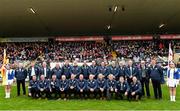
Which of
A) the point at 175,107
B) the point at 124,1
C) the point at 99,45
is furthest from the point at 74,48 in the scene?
the point at 175,107

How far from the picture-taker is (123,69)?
1777 cm

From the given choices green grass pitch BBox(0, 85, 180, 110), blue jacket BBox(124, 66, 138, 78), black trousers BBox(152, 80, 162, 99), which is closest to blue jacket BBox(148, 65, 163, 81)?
black trousers BBox(152, 80, 162, 99)

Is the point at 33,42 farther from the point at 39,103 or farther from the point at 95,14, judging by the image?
the point at 39,103

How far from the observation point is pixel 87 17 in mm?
35031

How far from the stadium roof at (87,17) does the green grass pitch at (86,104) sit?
13126 millimetres

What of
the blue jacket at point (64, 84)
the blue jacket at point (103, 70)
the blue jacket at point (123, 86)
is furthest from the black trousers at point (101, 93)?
the blue jacket at point (64, 84)

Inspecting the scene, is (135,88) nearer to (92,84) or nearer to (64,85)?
(92,84)

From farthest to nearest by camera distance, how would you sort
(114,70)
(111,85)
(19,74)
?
1. (19,74)
2. (114,70)
3. (111,85)

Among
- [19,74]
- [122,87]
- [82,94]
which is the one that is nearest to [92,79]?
[82,94]

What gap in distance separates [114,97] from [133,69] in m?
1.39

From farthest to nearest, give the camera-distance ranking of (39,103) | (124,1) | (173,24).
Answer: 1. (173,24)
2. (124,1)
3. (39,103)

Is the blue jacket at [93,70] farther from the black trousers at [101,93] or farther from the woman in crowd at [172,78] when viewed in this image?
the woman in crowd at [172,78]

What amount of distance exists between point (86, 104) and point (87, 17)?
65.9ft

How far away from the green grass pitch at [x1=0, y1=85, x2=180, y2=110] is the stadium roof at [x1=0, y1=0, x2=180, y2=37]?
13126mm
